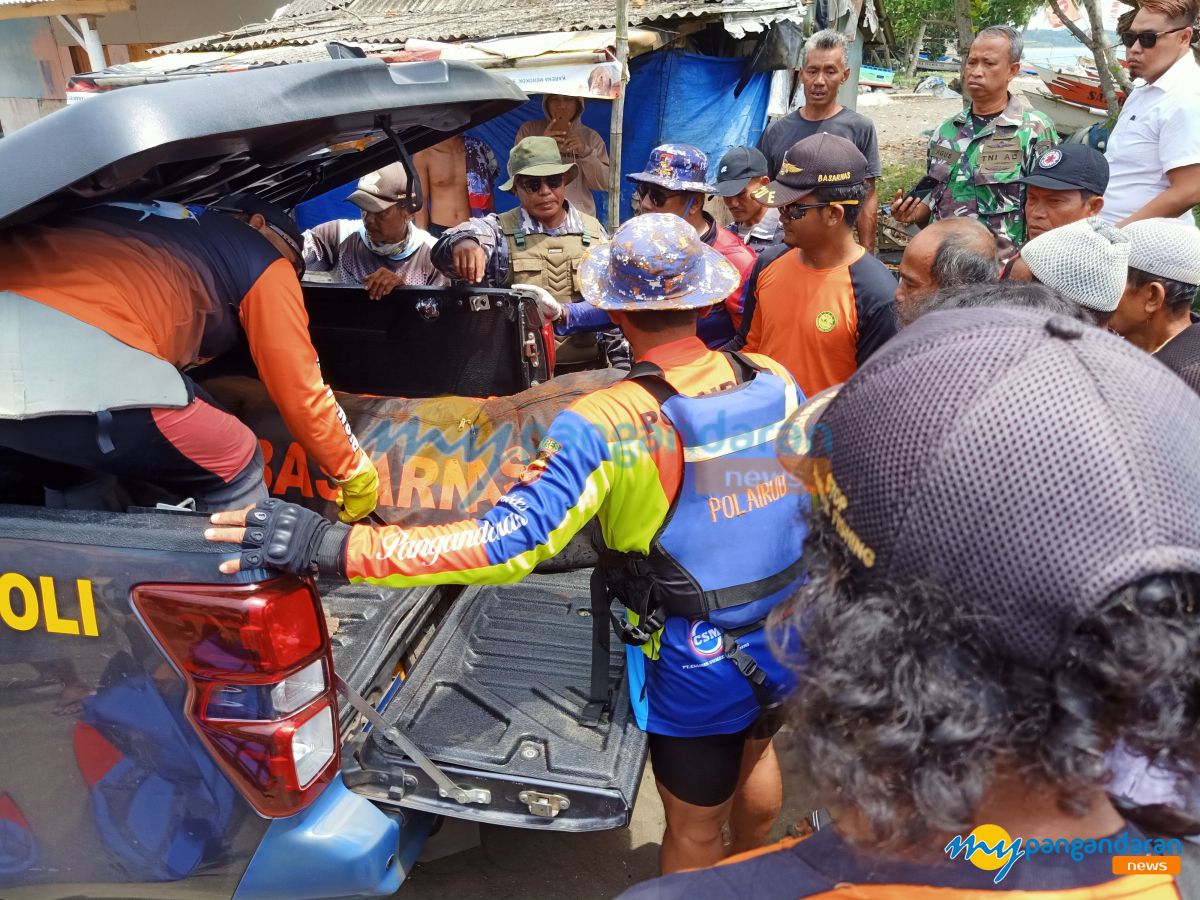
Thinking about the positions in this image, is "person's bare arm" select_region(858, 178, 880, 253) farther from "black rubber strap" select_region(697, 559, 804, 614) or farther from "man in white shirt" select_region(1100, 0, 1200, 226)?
"black rubber strap" select_region(697, 559, 804, 614)

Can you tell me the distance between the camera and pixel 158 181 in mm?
2363

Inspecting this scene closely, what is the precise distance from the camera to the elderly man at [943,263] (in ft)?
Answer: 8.73

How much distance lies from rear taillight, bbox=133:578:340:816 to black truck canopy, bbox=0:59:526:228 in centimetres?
84

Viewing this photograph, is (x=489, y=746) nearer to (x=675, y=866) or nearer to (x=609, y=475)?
(x=675, y=866)

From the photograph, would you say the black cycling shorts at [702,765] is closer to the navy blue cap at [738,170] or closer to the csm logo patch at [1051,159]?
the csm logo patch at [1051,159]

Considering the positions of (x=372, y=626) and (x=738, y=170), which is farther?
(x=738, y=170)

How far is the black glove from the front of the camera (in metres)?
1.56

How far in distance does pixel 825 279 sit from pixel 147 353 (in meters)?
2.14

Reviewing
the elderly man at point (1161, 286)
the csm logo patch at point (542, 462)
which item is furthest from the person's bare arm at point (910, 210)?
the csm logo patch at point (542, 462)

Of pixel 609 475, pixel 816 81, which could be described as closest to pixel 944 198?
pixel 816 81

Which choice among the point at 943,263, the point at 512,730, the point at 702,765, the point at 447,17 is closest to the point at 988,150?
the point at 943,263

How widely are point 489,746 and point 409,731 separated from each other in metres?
0.21

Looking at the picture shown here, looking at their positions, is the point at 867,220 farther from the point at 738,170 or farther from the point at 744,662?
the point at 744,662

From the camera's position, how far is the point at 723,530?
6.31 ft
